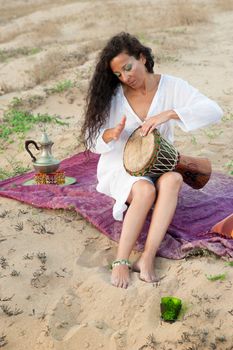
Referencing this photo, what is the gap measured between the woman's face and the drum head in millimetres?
353

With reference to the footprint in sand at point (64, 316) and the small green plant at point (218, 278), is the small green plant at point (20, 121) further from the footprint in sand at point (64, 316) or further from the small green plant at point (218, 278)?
the small green plant at point (218, 278)

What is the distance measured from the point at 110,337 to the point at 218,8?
15.2 metres

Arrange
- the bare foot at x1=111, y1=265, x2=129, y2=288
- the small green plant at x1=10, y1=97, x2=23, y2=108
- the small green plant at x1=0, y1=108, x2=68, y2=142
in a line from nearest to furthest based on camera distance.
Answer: the bare foot at x1=111, y1=265, x2=129, y2=288 < the small green plant at x1=0, y1=108, x2=68, y2=142 < the small green plant at x1=10, y1=97, x2=23, y2=108

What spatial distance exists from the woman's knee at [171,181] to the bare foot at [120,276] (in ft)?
1.92

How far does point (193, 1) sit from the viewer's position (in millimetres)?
18109

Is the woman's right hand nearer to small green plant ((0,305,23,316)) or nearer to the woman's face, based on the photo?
the woman's face

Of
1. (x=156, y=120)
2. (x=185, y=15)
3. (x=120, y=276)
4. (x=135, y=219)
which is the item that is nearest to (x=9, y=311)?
(x=120, y=276)

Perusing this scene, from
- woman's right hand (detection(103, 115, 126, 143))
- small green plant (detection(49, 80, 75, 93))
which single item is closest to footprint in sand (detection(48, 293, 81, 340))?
woman's right hand (detection(103, 115, 126, 143))

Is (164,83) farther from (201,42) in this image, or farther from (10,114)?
(201,42)

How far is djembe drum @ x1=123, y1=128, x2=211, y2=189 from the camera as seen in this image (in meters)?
4.19

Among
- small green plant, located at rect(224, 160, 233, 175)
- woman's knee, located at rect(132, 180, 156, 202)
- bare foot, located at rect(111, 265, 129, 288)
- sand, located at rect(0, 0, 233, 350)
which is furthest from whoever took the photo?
small green plant, located at rect(224, 160, 233, 175)

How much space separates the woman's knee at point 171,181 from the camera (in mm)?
4027

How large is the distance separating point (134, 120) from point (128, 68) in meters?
0.39

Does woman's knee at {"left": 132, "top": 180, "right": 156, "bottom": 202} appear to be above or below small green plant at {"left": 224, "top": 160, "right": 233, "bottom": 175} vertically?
above
